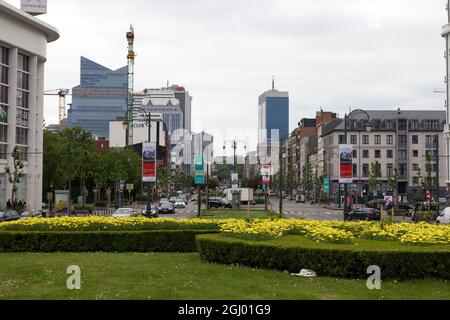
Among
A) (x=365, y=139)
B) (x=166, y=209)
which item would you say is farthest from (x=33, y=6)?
(x=365, y=139)

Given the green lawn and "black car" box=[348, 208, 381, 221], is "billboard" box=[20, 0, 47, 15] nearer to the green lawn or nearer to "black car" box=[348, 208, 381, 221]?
"black car" box=[348, 208, 381, 221]

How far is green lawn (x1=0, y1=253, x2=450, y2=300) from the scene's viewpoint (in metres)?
12.8

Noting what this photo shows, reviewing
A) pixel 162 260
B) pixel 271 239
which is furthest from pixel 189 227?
pixel 271 239

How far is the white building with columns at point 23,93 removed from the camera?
79250 millimetres

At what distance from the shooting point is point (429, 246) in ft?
53.5

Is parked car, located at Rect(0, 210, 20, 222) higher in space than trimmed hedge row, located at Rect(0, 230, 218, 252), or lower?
lower

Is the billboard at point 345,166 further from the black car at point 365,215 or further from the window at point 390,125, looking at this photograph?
the window at point 390,125

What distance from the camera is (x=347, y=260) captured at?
15.3 m

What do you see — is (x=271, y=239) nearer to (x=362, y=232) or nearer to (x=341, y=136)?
(x=362, y=232)

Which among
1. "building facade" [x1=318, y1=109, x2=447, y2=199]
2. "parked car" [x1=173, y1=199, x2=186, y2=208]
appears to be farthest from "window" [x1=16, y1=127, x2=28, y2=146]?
"building facade" [x1=318, y1=109, x2=447, y2=199]

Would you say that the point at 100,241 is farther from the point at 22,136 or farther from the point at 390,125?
the point at 390,125

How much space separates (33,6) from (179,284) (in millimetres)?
83950

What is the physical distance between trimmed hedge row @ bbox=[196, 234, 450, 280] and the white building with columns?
220 ft

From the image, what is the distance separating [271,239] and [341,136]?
366ft
